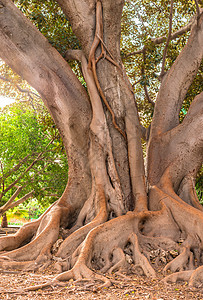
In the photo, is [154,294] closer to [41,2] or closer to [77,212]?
[77,212]

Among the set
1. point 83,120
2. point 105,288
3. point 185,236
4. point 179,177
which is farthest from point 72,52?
point 105,288

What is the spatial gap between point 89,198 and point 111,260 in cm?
125

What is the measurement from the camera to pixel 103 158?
217 inches

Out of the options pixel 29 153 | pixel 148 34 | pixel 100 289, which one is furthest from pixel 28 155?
pixel 100 289

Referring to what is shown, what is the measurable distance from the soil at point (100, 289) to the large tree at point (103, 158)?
2.15ft

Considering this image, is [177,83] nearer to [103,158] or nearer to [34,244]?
[103,158]

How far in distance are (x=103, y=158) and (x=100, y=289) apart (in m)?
2.49

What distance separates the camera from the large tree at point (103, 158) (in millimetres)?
4766

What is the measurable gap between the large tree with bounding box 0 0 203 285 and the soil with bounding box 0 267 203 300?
655 millimetres

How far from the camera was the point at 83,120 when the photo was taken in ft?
18.9

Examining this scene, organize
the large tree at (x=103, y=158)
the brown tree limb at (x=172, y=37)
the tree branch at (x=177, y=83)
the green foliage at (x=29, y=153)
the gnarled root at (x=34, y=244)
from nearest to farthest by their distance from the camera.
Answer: the gnarled root at (x=34, y=244) < the large tree at (x=103, y=158) < the tree branch at (x=177, y=83) < the brown tree limb at (x=172, y=37) < the green foliage at (x=29, y=153)

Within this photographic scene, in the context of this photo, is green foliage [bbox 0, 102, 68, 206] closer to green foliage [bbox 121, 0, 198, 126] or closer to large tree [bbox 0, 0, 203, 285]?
→ green foliage [bbox 121, 0, 198, 126]

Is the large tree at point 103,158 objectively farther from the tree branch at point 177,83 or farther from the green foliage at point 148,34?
the green foliage at point 148,34

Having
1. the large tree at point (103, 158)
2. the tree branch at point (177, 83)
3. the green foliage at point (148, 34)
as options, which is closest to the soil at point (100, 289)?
the large tree at point (103, 158)
